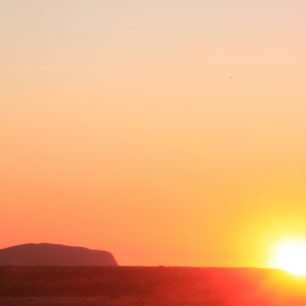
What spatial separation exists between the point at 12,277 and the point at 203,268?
13888mm

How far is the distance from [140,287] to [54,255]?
303 feet

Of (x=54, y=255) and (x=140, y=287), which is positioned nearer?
(x=140, y=287)

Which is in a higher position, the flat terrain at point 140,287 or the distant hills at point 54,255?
the distant hills at point 54,255

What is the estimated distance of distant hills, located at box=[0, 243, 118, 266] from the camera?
136 meters

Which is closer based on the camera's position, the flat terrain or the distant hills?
the flat terrain

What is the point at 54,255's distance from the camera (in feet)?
461

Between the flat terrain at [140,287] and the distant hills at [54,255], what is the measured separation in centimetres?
7897

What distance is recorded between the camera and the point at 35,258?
137 meters

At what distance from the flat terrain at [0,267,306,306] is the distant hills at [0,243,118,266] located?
79.0m

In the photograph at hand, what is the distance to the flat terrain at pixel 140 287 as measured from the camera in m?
44.9

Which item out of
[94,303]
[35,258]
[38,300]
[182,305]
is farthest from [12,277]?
[35,258]

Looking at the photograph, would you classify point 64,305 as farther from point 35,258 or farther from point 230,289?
point 35,258

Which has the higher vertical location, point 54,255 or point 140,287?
point 54,255

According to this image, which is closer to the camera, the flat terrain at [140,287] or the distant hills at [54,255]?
the flat terrain at [140,287]
